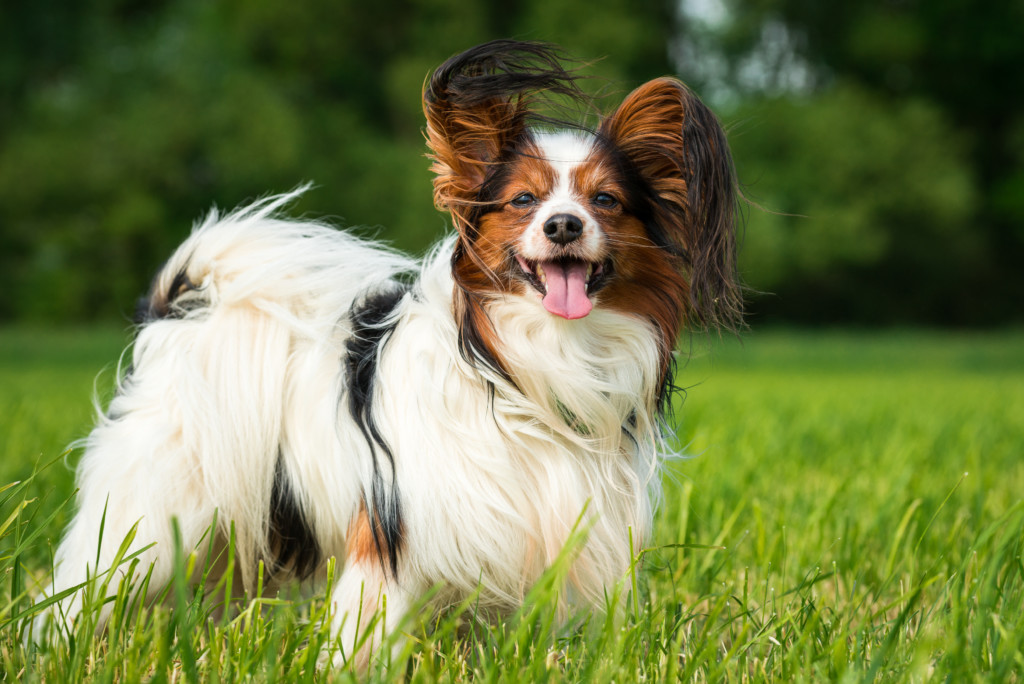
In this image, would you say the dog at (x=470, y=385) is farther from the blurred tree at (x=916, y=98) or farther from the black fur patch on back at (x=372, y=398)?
the blurred tree at (x=916, y=98)

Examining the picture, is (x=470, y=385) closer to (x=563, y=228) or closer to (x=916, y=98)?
(x=563, y=228)

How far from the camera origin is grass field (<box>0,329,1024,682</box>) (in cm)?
199

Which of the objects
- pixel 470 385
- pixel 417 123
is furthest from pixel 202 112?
→ pixel 470 385

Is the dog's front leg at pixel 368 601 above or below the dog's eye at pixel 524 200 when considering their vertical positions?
below

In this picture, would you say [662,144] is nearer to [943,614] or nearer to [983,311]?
[943,614]

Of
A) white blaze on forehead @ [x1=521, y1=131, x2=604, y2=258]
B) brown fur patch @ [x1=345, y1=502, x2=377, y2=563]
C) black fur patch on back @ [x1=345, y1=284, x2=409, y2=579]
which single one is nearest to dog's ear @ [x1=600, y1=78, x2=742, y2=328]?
white blaze on forehead @ [x1=521, y1=131, x2=604, y2=258]

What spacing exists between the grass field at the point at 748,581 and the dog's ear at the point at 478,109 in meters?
0.97

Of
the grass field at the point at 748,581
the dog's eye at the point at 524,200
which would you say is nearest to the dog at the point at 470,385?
the dog's eye at the point at 524,200

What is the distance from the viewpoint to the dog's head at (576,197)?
8.11ft

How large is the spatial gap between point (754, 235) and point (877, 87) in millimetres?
9944

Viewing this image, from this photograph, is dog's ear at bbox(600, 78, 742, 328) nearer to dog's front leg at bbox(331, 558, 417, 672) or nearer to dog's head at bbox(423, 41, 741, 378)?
dog's head at bbox(423, 41, 741, 378)

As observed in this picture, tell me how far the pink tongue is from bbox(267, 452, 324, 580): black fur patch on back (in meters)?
0.98

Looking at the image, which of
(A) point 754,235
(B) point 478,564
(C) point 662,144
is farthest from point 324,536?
(A) point 754,235

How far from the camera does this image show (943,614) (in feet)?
8.00
